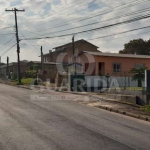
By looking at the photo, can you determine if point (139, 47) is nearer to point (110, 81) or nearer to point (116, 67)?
point (116, 67)

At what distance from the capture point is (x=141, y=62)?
41438 millimetres

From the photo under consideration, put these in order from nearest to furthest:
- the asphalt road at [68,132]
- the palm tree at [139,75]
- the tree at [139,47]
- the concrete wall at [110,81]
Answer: the asphalt road at [68,132], the palm tree at [139,75], the concrete wall at [110,81], the tree at [139,47]

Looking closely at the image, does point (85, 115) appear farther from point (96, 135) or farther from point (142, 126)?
point (96, 135)

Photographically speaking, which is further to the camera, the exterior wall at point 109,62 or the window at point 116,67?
the window at point 116,67

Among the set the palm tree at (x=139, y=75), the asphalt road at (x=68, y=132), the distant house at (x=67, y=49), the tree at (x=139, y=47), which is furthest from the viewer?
the tree at (x=139, y=47)

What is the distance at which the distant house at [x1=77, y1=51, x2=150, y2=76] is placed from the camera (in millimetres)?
37000

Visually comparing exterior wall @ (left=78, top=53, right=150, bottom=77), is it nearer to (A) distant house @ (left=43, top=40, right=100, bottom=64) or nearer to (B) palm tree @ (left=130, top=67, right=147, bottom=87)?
(B) palm tree @ (left=130, top=67, right=147, bottom=87)

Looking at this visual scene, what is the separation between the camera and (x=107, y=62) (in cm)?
3841

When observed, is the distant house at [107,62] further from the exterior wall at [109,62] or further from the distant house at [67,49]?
the distant house at [67,49]

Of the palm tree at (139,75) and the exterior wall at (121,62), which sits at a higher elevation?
the exterior wall at (121,62)

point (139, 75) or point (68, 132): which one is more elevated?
point (139, 75)

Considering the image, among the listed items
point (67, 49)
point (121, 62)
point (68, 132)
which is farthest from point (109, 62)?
point (67, 49)

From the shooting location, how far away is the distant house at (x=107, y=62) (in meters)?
37.0

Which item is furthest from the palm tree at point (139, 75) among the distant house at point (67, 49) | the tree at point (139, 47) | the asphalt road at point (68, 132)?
the tree at point (139, 47)
